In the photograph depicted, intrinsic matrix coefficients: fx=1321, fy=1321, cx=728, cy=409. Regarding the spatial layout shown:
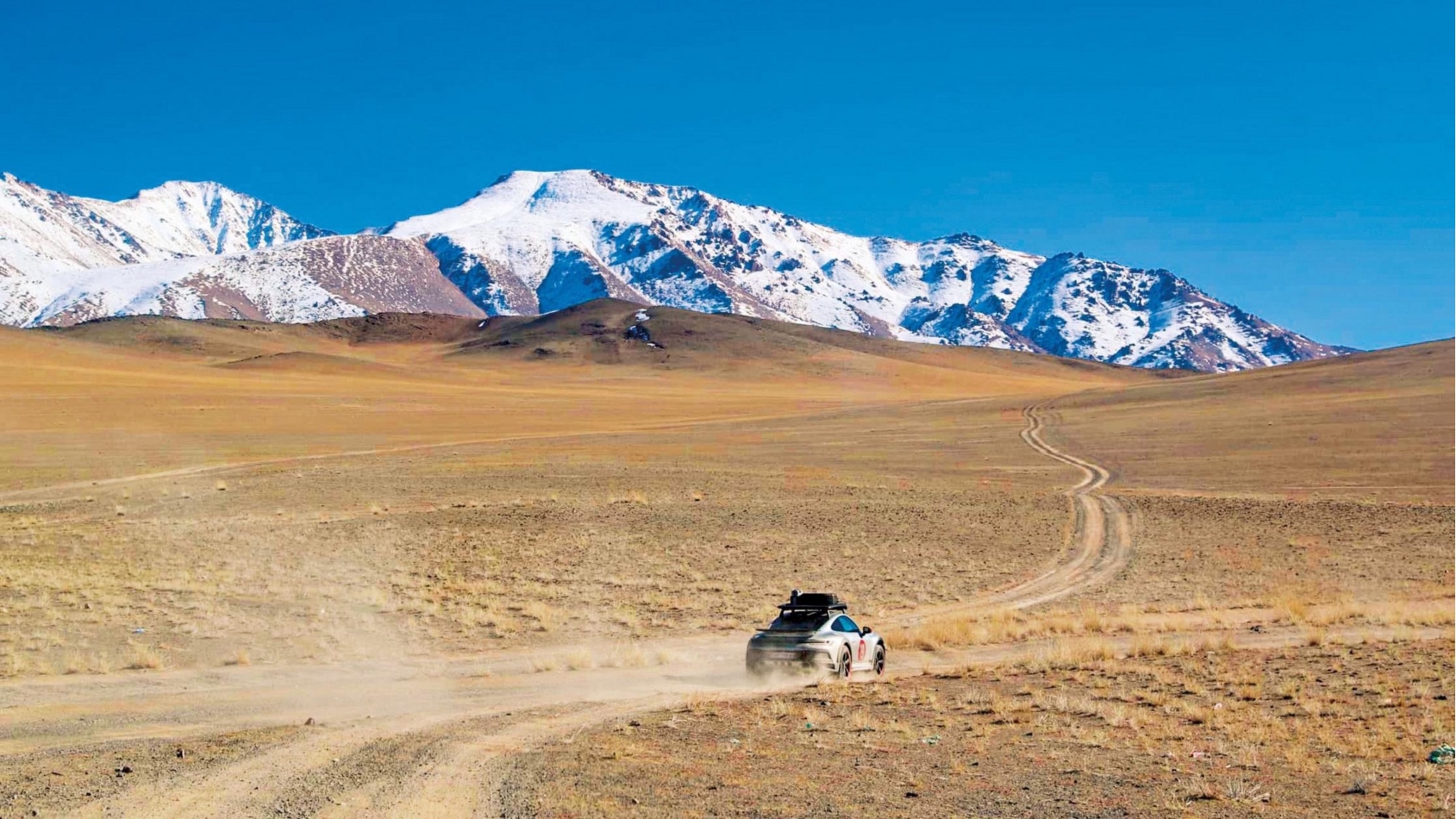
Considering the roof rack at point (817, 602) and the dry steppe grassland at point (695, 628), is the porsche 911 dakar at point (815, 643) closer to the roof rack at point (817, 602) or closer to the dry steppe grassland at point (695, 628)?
the roof rack at point (817, 602)

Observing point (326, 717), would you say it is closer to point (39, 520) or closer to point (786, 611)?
point (786, 611)

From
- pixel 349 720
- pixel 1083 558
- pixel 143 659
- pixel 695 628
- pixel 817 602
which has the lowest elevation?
pixel 143 659

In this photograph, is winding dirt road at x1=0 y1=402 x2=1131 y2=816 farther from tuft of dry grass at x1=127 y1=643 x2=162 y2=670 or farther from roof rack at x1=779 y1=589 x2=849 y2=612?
roof rack at x1=779 y1=589 x2=849 y2=612

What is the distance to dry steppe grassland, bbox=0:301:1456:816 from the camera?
13.3 metres

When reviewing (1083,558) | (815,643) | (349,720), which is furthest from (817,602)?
(1083,558)

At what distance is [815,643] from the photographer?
65.1ft

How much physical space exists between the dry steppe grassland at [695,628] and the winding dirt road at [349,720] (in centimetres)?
8

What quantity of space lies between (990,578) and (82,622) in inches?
810

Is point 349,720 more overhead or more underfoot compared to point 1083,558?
more underfoot

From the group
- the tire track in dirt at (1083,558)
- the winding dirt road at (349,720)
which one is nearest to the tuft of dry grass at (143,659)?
the winding dirt road at (349,720)

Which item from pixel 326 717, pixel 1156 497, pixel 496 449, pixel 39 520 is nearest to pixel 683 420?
pixel 496 449

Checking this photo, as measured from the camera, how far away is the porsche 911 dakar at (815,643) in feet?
65.0

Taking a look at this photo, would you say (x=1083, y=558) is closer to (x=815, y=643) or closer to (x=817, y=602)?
(x=817, y=602)

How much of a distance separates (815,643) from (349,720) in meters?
6.88
